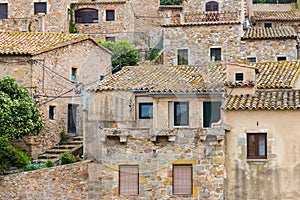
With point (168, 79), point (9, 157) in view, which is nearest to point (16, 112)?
point (9, 157)

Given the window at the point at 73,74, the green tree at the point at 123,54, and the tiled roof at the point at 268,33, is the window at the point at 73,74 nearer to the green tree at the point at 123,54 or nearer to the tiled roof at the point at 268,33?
the green tree at the point at 123,54

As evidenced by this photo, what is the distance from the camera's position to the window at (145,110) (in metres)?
24.5

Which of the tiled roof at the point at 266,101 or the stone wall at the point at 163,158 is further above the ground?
the tiled roof at the point at 266,101

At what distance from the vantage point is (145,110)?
24656 millimetres

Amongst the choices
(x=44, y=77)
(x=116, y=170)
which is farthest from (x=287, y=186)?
(x=44, y=77)

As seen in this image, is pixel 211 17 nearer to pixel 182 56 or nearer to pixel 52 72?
pixel 182 56

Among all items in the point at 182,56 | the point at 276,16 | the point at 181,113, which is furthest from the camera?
the point at 276,16

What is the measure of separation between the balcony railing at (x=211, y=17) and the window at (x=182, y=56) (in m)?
1.90

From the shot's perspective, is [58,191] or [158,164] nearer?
[158,164]

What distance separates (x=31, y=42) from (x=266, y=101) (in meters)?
12.3

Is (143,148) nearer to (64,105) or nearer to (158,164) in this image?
(158,164)

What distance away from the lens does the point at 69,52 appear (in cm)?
3022

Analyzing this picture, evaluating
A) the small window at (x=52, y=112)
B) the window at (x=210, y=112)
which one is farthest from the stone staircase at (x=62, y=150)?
the window at (x=210, y=112)

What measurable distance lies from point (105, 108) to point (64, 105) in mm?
4964
